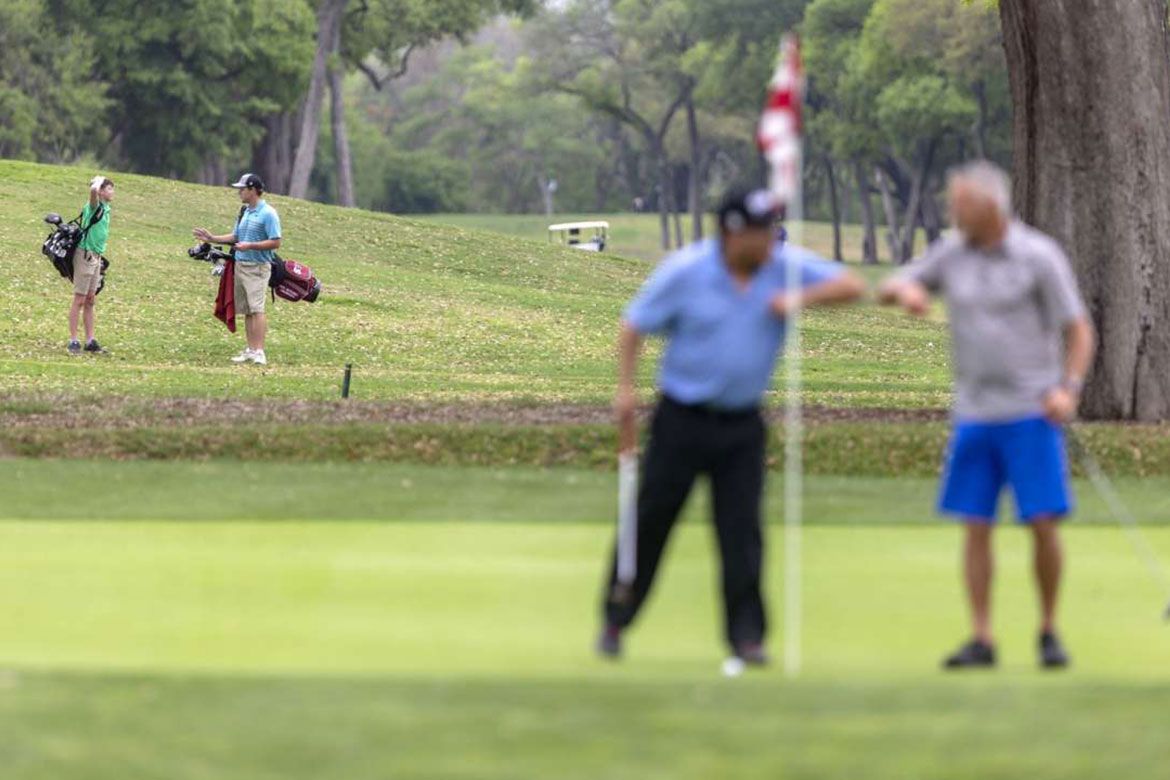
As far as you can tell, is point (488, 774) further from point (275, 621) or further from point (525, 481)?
point (525, 481)

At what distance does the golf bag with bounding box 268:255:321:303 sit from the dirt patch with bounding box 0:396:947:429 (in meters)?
4.85

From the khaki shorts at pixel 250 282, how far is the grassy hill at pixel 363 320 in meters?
0.87

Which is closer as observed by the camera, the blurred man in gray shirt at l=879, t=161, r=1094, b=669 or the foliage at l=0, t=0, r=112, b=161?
the blurred man in gray shirt at l=879, t=161, r=1094, b=669

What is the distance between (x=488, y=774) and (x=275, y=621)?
324cm

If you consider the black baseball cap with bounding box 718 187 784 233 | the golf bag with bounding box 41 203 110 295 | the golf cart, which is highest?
the golf cart

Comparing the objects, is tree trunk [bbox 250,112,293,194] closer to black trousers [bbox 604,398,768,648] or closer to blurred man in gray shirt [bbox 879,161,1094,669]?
black trousers [bbox 604,398,768,648]

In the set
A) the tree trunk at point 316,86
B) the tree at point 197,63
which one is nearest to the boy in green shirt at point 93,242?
the tree at point 197,63

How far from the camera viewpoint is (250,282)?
89.6 feet

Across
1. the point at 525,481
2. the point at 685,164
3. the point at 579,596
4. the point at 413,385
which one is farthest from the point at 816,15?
the point at 579,596

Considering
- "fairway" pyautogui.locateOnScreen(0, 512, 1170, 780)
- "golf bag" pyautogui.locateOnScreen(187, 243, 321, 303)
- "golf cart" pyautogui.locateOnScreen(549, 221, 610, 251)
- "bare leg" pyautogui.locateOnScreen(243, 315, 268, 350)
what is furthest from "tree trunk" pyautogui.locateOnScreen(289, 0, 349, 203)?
"fairway" pyautogui.locateOnScreen(0, 512, 1170, 780)

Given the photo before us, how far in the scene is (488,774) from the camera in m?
7.53

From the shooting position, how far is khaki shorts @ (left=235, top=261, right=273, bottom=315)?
2723 centimetres

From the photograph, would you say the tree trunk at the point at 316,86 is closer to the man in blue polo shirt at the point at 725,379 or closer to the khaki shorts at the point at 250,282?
the khaki shorts at the point at 250,282

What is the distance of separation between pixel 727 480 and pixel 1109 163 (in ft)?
41.0
